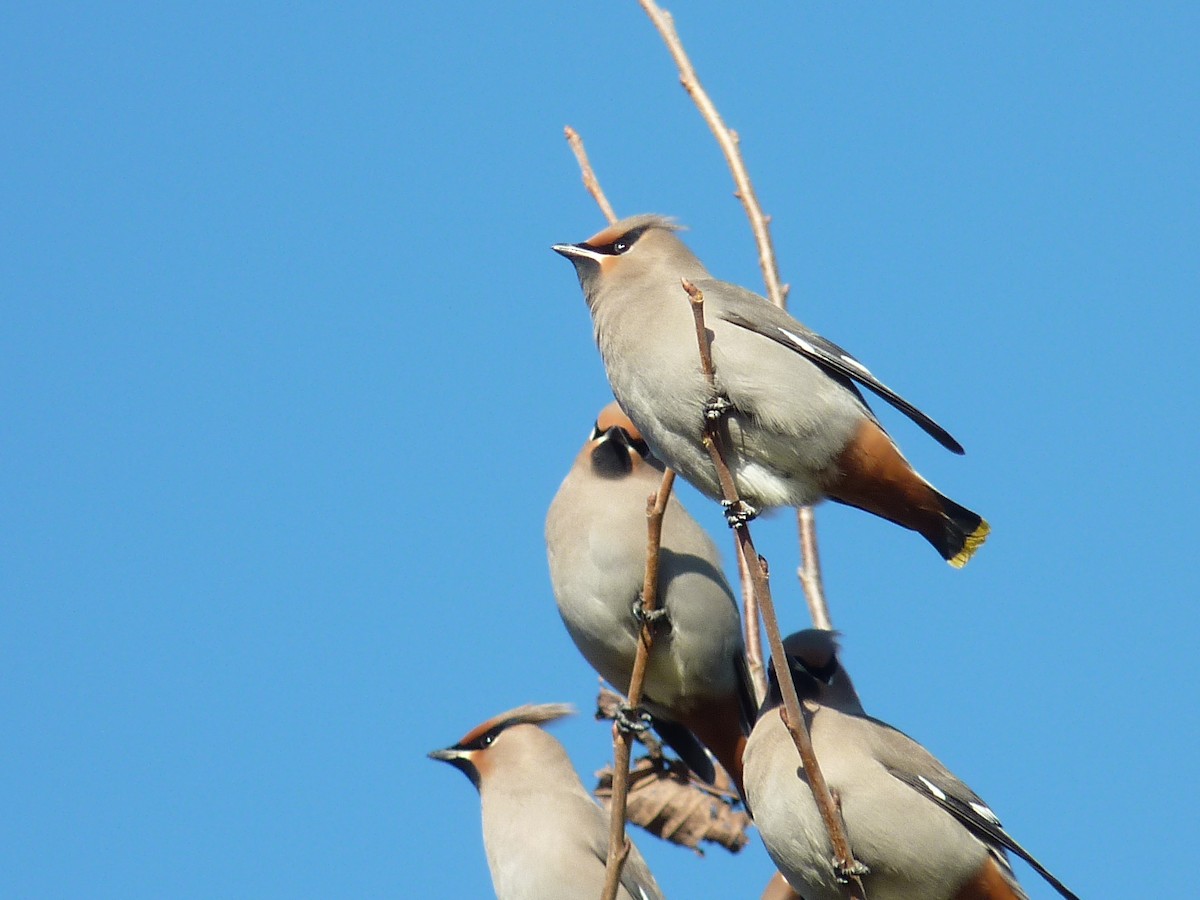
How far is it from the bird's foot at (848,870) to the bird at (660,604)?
1.24 m

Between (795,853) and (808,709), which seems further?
(808,709)

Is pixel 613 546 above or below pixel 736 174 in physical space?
below

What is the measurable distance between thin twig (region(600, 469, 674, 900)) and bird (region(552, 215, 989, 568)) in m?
0.20

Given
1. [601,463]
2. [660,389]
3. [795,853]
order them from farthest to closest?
[601,463]
[660,389]
[795,853]

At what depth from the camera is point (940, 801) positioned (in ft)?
15.2

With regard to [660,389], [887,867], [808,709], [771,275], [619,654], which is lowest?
[887,867]

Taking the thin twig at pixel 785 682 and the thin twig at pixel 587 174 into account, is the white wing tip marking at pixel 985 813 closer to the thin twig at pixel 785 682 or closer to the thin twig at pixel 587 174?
the thin twig at pixel 785 682

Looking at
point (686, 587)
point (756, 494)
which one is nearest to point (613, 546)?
point (686, 587)

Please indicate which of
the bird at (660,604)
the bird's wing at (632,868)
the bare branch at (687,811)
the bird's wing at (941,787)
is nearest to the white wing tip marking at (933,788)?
the bird's wing at (941,787)

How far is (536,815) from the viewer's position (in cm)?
582

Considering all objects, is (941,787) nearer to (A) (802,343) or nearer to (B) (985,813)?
(B) (985,813)

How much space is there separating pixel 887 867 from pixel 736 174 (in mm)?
2116

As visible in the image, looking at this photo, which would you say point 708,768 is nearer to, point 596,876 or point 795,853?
point 596,876

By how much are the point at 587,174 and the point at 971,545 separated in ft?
5.58
